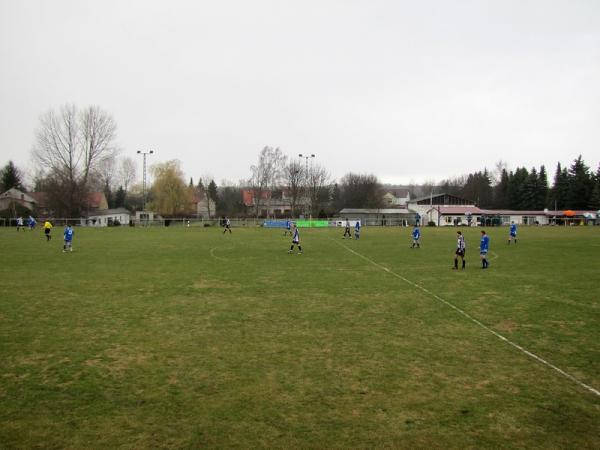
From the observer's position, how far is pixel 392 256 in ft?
89.9

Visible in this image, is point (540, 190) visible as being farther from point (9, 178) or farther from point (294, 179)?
point (9, 178)

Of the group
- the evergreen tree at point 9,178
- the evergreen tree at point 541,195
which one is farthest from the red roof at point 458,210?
the evergreen tree at point 9,178

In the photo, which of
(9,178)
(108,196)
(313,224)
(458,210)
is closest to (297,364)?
(313,224)

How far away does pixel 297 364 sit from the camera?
824 centimetres

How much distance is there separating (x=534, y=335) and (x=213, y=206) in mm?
113104

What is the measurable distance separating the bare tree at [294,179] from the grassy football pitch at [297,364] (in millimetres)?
84014

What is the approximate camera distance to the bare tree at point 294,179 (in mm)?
100875

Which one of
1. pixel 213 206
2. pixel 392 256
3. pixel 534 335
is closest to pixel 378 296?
pixel 534 335

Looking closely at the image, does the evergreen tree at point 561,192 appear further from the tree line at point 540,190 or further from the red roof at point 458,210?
the red roof at point 458,210

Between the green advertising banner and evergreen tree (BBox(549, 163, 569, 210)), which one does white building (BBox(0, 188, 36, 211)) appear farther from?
evergreen tree (BBox(549, 163, 569, 210))

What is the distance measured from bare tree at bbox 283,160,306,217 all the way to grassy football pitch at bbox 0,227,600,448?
276 feet

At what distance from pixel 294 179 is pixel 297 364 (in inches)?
3700

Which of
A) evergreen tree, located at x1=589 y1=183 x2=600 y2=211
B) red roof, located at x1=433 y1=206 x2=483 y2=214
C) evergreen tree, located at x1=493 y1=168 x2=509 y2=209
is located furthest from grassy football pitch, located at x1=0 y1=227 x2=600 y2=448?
evergreen tree, located at x1=493 y1=168 x2=509 y2=209

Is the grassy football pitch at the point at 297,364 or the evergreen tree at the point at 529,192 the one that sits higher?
the evergreen tree at the point at 529,192
